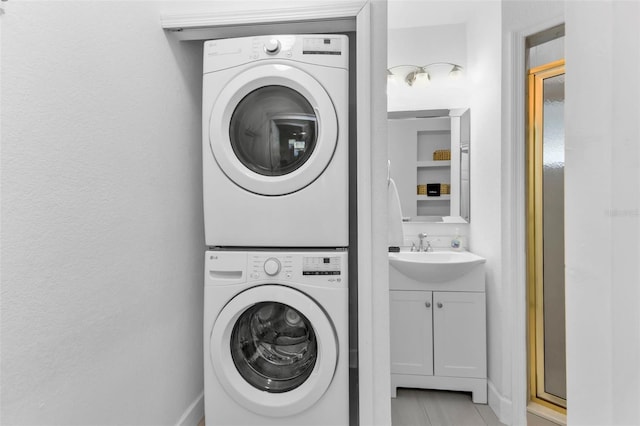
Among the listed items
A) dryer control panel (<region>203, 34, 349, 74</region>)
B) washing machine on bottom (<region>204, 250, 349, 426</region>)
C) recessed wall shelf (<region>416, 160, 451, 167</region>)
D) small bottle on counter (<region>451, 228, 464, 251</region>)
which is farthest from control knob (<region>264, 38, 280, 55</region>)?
small bottle on counter (<region>451, 228, 464, 251</region>)

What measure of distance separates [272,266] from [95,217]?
2.23 feet

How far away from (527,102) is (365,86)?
40.2 inches

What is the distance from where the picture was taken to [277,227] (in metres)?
1.63

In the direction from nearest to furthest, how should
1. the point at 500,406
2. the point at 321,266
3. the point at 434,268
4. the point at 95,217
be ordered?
the point at 95,217
the point at 321,266
the point at 500,406
the point at 434,268

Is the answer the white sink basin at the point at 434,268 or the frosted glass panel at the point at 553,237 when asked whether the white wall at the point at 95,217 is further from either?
the frosted glass panel at the point at 553,237

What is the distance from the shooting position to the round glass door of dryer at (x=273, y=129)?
1.59 m

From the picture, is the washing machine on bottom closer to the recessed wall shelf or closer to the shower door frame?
the shower door frame

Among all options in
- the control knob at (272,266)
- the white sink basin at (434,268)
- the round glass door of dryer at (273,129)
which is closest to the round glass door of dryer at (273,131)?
the round glass door of dryer at (273,129)

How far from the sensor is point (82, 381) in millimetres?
1120

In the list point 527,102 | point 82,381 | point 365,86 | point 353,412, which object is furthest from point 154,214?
point 527,102

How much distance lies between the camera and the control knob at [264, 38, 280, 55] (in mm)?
1597

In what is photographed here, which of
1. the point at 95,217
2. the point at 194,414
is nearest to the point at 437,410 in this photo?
the point at 194,414

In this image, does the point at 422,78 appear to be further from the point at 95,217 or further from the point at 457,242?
the point at 95,217

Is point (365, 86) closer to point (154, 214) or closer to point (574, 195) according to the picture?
point (154, 214)
